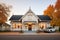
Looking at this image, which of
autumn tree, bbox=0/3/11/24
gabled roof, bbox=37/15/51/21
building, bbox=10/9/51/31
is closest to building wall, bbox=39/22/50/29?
building, bbox=10/9/51/31

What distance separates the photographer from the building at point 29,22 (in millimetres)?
5965

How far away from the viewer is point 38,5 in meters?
6.00

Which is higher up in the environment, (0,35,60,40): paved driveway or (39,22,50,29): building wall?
(39,22,50,29): building wall

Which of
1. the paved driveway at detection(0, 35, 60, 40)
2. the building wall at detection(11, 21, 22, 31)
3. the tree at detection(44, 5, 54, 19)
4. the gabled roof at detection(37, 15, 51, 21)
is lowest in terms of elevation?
the paved driveway at detection(0, 35, 60, 40)

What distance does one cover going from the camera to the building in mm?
5965

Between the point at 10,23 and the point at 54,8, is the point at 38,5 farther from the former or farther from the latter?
the point at 10,23

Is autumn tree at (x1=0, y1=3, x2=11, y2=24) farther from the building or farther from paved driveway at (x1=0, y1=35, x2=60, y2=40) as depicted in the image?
paved driveway at (x1=0, y1=35, x2=60, y2=40)

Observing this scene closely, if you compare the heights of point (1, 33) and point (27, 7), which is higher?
point (27, 7)

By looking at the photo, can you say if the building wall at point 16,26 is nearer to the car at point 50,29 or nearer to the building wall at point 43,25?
the building wall at point 43,25

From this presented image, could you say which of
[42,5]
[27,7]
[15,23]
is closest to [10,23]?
[15,23]

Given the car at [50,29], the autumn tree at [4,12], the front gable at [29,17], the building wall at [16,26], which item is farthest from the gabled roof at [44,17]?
the autumn tree at [4,12]

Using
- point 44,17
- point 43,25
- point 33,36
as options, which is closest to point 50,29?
point 43,25

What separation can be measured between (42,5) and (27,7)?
0.44m

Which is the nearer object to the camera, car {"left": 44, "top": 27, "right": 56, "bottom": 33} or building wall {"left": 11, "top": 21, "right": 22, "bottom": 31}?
car {"left": 44, "top": 27, "right": 56, "bottom": 33}
